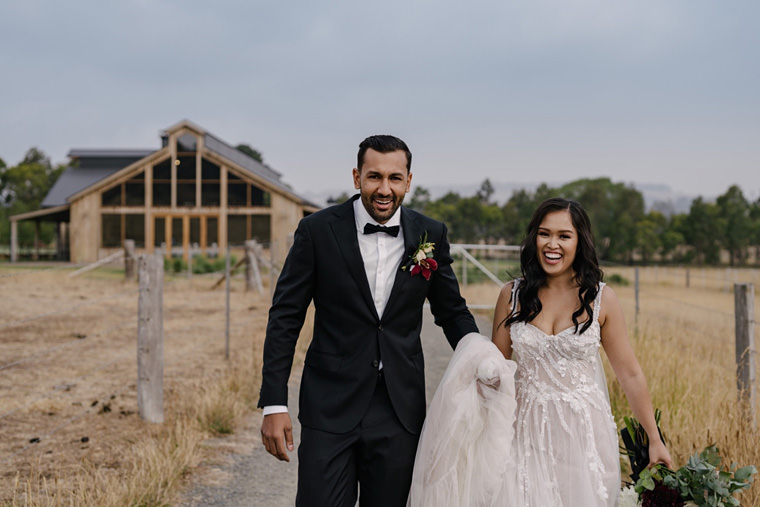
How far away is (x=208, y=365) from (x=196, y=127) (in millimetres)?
25403

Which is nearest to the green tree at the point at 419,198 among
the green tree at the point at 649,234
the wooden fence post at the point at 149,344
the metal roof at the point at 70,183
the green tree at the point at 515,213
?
the green tree at the point at 515,213

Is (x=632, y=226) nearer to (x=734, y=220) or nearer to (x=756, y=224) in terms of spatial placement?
(x=734, y=220)

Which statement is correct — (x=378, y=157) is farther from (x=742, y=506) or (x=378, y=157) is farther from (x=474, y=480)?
(x=742, y=506)

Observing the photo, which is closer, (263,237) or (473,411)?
(473,411)

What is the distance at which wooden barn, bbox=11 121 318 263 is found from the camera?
1303 inches

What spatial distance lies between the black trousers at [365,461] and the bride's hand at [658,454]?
3.34 ft

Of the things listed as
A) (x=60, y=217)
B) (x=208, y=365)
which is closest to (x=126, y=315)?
(x=208, y=365)

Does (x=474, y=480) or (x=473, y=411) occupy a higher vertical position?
(x=473, y=411)

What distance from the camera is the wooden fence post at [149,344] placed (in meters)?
6.24

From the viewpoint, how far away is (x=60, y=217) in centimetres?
3591

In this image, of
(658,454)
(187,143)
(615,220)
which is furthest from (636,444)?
(615,220)

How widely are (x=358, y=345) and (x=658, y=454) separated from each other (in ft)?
4.49

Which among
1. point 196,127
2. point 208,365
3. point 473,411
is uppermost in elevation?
point 196,127

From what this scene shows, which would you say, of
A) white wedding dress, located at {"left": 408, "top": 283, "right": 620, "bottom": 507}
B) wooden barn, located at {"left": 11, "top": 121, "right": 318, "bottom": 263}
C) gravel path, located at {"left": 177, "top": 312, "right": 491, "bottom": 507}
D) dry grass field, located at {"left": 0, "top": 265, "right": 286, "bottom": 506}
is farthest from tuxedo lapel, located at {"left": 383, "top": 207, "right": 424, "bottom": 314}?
wooden barn, located at {"left": 11, "top": 121, "right": 318, "bottom": 263}
